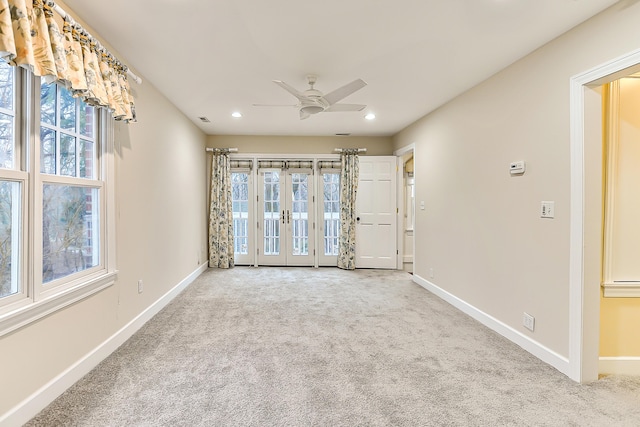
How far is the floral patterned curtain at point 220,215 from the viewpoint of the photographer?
17.9 ft

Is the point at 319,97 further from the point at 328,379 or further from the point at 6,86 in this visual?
the point at 328,379

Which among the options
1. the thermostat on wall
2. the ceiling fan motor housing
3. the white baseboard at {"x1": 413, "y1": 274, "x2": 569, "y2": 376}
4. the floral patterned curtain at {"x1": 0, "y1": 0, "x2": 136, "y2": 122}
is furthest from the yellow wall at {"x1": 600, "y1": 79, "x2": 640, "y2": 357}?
the floral patterned curtain at {"x1": 0, "y1": 0, "x2": 136, "y2": 122}

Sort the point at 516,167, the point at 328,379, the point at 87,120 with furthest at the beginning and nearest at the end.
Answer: the point at 516,167 → the point at 87,120 → the point at 328,379

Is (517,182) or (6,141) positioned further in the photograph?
(517,182)

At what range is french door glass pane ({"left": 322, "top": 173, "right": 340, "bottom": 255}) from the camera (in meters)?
5.77

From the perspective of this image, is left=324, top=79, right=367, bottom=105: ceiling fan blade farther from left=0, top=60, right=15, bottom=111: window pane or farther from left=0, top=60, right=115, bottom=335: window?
left=0, top=60, right=15, bottom=111: window pane

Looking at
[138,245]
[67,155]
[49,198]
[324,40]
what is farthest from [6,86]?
[324,40]

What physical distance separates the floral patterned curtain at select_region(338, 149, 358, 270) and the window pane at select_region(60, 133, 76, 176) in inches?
160

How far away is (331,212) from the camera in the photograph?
5793mm

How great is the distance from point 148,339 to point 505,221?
11.0 feet

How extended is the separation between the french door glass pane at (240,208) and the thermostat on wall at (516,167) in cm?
428

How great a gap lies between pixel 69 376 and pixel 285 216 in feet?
13.2

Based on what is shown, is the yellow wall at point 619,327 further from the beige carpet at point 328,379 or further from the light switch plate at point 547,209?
the light switch plate at point 547,209

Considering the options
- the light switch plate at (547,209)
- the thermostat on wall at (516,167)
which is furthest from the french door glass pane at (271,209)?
the light switch plate at (547,209)
